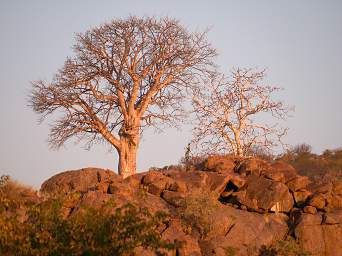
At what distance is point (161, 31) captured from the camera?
3164 cm

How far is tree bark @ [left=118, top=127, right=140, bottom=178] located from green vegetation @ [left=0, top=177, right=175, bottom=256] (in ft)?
52.9

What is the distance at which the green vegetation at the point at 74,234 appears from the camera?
13.0 m

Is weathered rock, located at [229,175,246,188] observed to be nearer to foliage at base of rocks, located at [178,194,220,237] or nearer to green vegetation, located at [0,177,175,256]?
foliage at base of rocks, located at [178,194,220,237]

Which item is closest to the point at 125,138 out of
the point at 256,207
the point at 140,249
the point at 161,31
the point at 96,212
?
the point at 161,31

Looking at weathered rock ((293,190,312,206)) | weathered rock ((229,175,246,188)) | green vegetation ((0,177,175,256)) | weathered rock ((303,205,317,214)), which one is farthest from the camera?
weathered rock ((293,190,312,206))

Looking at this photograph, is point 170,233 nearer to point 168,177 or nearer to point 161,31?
point 168,177

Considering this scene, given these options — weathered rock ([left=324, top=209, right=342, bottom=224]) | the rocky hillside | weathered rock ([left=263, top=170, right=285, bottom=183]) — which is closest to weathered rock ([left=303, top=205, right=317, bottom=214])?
the rocky hillside

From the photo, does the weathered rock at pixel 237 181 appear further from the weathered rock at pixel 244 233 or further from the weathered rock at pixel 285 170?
the weathered rock at pixel 285 170

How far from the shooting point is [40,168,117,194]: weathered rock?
2450 centimetres

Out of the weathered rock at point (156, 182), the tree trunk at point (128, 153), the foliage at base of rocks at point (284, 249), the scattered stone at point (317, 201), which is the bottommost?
the foliage at base of rocks at point (284, 249)

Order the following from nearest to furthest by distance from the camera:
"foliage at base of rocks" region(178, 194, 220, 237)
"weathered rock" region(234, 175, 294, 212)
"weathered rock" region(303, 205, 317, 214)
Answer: "foliage at base of rocks" region(178, 194, 220, 237) < "weathered rock" region(303, 205, 317, 214) < "weathered rock" region(234, 175, 294, 212)

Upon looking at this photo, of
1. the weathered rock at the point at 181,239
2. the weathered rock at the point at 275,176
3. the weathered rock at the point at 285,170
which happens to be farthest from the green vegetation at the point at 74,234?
the weathered rock at the point at 285,170

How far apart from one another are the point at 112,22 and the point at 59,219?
19406mm

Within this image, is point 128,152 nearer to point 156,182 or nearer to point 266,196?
point 156,182
